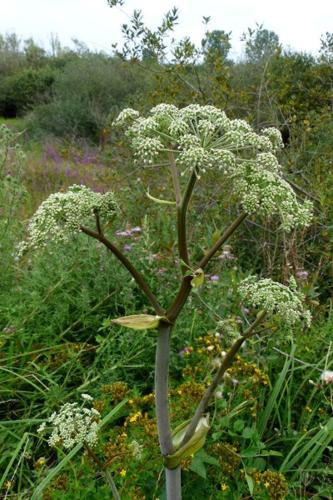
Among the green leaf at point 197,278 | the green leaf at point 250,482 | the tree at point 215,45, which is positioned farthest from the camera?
the tree at point 215,45

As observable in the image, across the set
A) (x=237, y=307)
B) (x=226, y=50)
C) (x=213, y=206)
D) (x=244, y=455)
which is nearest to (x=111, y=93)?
(x=226, y=50)

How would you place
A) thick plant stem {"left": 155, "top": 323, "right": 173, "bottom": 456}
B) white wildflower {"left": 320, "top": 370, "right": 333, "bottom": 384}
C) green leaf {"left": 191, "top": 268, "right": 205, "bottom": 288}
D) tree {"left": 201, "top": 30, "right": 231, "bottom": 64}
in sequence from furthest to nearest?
tree {"left": 201, "top": 30, "right": 231, "bottom": 64}, white wildflower {"left": 320, "top": 370, "right": 333, "bottom": 384}, thick plant stem {"left": 155, "top": 323, "right": 173, "bottom": 456}, green leaf {"left": 191, "top": 268, "right": 205, "bottom": 288}

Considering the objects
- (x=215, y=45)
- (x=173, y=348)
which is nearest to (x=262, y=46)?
(x=215, y=45)

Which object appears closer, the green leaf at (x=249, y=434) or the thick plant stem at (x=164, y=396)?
the thick plant stem at (x=164, y=396)

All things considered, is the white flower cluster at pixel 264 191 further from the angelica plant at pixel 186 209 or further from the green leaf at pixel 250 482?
the green leaf at pixel 250 482

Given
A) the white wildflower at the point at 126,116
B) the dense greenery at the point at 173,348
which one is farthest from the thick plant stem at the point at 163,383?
the white wildflower at the point at 126,116

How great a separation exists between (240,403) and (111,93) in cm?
1559

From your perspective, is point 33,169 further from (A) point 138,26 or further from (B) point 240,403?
(B) point 240,403

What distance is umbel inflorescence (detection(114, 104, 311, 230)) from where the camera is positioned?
4.25 feet

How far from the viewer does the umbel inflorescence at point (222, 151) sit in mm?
1296

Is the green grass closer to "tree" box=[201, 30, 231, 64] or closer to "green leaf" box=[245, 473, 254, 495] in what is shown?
"green leaf" box=[245, 473, 254, 495]

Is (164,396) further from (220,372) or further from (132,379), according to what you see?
(132,379)

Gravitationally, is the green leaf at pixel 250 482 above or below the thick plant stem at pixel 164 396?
below

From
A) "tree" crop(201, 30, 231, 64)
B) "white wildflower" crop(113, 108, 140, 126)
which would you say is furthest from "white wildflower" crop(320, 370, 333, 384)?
"tree" crop(201, 30, 231, 64)
